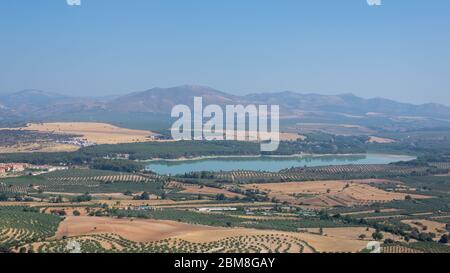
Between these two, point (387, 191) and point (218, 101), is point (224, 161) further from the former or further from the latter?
point (218, 101)

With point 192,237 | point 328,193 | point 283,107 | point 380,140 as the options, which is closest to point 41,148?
point 328,193

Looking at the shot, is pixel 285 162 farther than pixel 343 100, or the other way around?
pixel 343 100

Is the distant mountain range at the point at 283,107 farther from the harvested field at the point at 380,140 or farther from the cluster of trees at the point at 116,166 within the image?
the cluster of trees at the point at 116,166

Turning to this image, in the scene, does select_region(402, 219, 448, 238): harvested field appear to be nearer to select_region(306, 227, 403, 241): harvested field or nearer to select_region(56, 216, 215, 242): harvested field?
select_region(306, 227, 403, 241): harvested field

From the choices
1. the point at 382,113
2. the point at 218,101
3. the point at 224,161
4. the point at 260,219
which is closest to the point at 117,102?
the point at 218,101

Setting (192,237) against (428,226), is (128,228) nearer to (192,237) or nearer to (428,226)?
(192,237)
